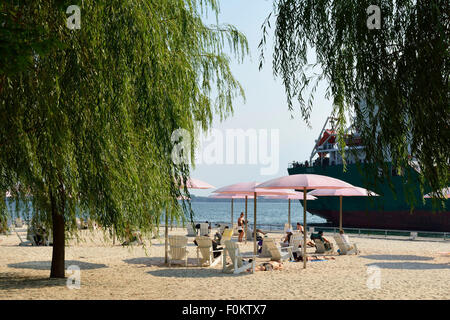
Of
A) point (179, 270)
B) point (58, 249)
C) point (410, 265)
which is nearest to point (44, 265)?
point (58, 249)

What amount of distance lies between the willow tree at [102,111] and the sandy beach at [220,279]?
1.03 metres

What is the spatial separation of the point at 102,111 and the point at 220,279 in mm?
6383

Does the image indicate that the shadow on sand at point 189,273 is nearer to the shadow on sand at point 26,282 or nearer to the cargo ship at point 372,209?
the shadow on sand at point 26,282

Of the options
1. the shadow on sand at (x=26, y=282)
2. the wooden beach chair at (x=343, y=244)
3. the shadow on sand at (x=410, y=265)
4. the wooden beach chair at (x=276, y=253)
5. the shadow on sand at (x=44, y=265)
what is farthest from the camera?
the wooden beach chair at (x=343, y=244)

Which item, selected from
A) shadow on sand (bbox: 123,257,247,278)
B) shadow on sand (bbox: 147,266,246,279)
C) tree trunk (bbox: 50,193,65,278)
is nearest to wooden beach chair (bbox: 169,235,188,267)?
shadow on sand (bbox: 123,257,247,278)

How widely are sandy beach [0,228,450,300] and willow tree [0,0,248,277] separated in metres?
1.03

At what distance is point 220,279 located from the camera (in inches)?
441

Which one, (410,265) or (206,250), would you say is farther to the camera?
(410,265)

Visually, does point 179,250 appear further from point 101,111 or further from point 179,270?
point 101,111

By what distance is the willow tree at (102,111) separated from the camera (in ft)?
18.8

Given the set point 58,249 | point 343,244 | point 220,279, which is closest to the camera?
point 58,249

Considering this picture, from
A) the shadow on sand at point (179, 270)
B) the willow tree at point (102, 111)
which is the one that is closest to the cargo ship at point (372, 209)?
the shadow on sand at point (179, 270)

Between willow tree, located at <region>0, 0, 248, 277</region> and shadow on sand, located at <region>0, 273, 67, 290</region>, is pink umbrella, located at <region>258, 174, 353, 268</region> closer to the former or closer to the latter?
shadow on sand, located at <region>0, 273, 67, 290</region>
